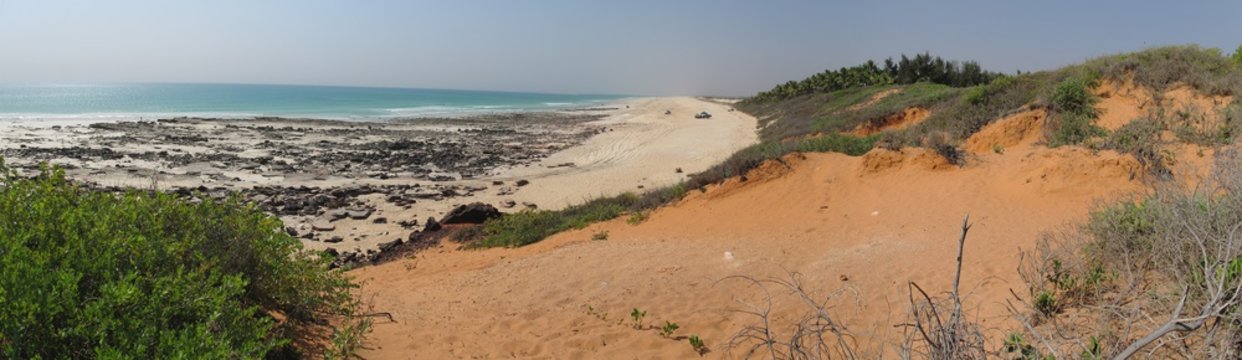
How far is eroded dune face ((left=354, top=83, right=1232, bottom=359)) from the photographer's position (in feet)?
19.6

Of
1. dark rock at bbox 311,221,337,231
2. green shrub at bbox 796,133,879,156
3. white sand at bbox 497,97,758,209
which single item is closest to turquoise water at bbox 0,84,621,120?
white sand at bbox 497,97,758,209

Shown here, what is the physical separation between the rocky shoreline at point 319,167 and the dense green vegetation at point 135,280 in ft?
8.90

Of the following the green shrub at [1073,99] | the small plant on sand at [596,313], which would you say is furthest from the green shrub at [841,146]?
the small plant on sand at [596,313]

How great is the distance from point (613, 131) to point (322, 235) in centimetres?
3029

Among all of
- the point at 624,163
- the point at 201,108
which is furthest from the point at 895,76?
the point at 201,108

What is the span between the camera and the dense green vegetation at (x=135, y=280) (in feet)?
9.02

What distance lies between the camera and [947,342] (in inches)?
98.4

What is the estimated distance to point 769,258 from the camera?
8602 millimetres

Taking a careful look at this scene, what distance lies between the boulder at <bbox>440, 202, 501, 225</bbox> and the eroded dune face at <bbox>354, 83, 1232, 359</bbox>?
207 centimetres

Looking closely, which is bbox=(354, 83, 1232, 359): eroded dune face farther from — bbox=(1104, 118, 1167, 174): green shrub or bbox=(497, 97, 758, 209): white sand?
bbox=(497, 97, 758, 209): white sand

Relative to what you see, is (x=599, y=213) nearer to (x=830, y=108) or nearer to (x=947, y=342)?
(x=947, y=342)

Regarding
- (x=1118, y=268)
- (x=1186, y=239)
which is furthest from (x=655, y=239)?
(x=1186, y=239)

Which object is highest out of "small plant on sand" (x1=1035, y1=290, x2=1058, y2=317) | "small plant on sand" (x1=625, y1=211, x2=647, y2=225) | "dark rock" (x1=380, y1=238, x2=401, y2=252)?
"small plant on sand" (x1=1035, y1=290, x2=1058, y2=317)

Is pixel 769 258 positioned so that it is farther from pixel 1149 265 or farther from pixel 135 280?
pixel 135 280
